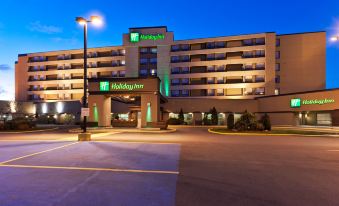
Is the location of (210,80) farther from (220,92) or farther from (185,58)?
(185,58)

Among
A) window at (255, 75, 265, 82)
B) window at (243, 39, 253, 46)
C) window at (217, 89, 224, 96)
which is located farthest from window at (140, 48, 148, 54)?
window at (255, 75, 265, 82)

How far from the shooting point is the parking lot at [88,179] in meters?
5.12

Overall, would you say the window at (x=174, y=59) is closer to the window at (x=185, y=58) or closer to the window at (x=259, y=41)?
the window at (x=185, y=58)

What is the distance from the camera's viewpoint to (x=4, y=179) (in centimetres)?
665

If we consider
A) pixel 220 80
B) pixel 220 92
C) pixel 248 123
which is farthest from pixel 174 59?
pixel 248 123

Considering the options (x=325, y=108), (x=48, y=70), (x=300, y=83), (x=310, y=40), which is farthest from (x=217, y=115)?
(x=48, y=70)

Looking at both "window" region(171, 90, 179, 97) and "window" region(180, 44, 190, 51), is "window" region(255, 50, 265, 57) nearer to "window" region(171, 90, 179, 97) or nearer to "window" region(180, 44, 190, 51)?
"window" region(180, 44, 190, 51)

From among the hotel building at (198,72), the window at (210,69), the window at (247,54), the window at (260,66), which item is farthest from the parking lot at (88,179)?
the window at (247,54)

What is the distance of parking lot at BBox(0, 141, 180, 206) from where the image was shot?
5.12 metres

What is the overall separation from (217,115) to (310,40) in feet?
92.6

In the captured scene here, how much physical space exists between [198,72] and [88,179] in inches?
1987

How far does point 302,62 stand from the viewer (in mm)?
50500

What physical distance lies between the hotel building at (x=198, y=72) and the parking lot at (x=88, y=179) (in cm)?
3077

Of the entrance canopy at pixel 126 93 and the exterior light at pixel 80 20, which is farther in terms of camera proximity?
the entrance canopy at pixel 126 93
